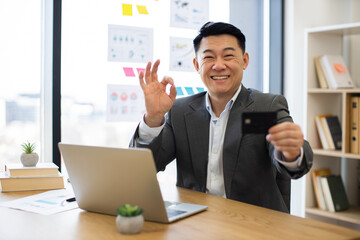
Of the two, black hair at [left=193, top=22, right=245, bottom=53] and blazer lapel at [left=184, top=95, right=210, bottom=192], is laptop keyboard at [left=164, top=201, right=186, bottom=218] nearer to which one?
blazer lapel at [left=184, top=95, right=210, bottom=192]

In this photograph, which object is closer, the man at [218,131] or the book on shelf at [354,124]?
the man at [218,131]

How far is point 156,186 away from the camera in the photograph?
1.12 m

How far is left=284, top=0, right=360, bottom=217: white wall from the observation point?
3.37 m

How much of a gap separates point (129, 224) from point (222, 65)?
1.02 meters

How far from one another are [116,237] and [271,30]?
9.28ft

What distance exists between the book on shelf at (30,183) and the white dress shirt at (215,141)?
39cm

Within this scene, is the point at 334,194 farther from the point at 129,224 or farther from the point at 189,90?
the point at 129,224

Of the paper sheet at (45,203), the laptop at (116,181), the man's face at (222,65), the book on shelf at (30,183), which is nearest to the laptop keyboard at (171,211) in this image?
the laptop at (116,181)

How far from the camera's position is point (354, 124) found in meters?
2.89

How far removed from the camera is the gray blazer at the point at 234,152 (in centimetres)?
174

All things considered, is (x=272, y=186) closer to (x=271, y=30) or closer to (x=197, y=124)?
(x=197, y=124)

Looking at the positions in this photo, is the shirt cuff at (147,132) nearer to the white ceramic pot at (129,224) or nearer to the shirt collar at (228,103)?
the shirt collar at (228,103)

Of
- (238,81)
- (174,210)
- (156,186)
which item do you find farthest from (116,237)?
(238,81)

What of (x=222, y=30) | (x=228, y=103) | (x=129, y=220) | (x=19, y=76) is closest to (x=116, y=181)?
(x=129, y=220)
